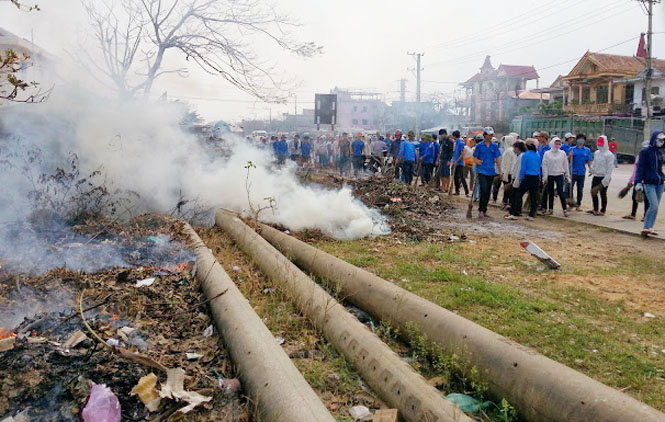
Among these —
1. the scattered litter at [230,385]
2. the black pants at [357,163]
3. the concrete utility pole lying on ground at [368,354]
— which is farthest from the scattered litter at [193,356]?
the black pants at [357,163]

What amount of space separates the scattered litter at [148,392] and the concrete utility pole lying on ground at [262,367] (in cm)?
49

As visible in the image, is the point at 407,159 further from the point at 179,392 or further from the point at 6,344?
the point at 6,344

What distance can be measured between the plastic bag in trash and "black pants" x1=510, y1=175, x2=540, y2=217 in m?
7.14

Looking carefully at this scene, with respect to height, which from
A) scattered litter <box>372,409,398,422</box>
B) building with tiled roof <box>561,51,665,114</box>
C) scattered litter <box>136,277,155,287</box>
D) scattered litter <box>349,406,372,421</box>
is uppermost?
building with tiled roof <box>561,51,665,114</box>

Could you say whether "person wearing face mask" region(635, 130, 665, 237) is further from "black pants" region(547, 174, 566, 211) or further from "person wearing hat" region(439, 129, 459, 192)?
"person wearing hat" region(439, 129, 459, 192)

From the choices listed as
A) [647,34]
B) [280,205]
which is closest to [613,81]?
[647,34]

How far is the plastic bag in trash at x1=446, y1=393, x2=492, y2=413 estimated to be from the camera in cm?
293

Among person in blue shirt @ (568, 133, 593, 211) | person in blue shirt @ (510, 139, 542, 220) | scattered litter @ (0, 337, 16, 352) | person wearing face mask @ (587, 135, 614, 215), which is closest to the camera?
scattered litter @ (0, 337, 16, 352)

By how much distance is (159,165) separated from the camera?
977cm

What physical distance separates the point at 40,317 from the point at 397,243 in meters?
4.90

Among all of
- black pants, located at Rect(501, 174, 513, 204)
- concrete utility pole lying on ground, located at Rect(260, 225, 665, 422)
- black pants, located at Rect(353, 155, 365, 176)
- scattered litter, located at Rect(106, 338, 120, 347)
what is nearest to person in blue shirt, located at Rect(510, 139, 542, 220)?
black pants, located at Rect(501, 174, 513, 204)

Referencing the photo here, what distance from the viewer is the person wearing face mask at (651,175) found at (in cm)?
732

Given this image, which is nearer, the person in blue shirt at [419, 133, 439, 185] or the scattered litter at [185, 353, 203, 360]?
the scattered litter at [185, 353, 203, 360]

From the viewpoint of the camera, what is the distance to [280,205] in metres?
8.70
